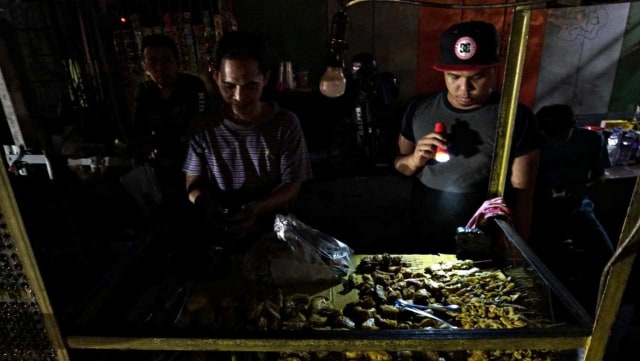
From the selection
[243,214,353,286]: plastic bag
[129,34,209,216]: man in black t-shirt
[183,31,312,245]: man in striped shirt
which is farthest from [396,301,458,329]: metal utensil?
[129,34,209,216]: man in black t-shirt

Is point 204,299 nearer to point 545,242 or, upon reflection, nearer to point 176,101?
point 176,101

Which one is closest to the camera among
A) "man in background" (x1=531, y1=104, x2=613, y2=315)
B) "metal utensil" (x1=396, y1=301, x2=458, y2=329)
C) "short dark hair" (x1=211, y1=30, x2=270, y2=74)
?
"metal utensil" (x1=396, y1=301, x2=458, y2=329)

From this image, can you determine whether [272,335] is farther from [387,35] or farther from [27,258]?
[387,35]

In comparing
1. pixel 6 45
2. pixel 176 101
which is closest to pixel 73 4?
pixel 6 45

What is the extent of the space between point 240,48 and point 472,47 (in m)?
1.43

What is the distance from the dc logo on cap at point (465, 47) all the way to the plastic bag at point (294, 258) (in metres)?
1.43

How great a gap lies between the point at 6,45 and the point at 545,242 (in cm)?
620

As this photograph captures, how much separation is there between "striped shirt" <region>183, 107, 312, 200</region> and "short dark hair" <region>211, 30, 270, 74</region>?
403 mm

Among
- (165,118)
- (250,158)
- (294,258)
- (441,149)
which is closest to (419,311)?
(294,258)

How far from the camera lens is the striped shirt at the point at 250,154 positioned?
8.61 feet

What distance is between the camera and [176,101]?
3.58m

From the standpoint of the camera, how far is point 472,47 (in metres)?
2.38

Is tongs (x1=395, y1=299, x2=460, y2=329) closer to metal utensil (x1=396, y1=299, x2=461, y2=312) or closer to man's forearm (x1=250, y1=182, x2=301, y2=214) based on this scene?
metal utensil (x1=396, y1=299, x2=461, y2=312)

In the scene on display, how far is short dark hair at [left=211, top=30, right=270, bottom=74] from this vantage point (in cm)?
232
